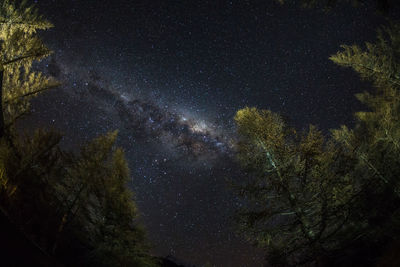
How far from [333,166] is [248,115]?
3.75 meters

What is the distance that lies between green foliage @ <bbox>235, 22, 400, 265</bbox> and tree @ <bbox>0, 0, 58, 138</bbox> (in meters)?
8.32

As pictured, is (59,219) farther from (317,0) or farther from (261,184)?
(317,0)

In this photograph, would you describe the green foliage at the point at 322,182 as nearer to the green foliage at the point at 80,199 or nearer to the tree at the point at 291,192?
the tree at the point at 291,192

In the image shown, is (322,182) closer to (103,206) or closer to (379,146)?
(379,146)

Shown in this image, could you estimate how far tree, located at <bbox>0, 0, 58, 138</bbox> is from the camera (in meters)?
7.02

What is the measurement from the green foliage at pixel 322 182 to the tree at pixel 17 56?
27.3 ft

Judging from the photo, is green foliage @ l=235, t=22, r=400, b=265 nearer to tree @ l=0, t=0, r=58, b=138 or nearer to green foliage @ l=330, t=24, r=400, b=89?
green foliage @ l=330, t=24, r=400, b=89

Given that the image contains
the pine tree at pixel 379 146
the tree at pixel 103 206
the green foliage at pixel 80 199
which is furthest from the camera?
the tree at pixel 103 206

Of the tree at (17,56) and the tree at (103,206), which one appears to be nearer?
the tree at (17,56)

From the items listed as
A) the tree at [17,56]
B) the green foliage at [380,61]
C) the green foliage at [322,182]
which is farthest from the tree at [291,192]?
the tree at [17,56]

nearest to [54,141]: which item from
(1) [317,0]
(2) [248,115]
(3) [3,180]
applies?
(3) [3,180]

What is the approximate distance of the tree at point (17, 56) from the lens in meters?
7.02

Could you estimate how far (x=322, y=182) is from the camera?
A: 292 inches

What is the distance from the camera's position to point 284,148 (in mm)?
8438
